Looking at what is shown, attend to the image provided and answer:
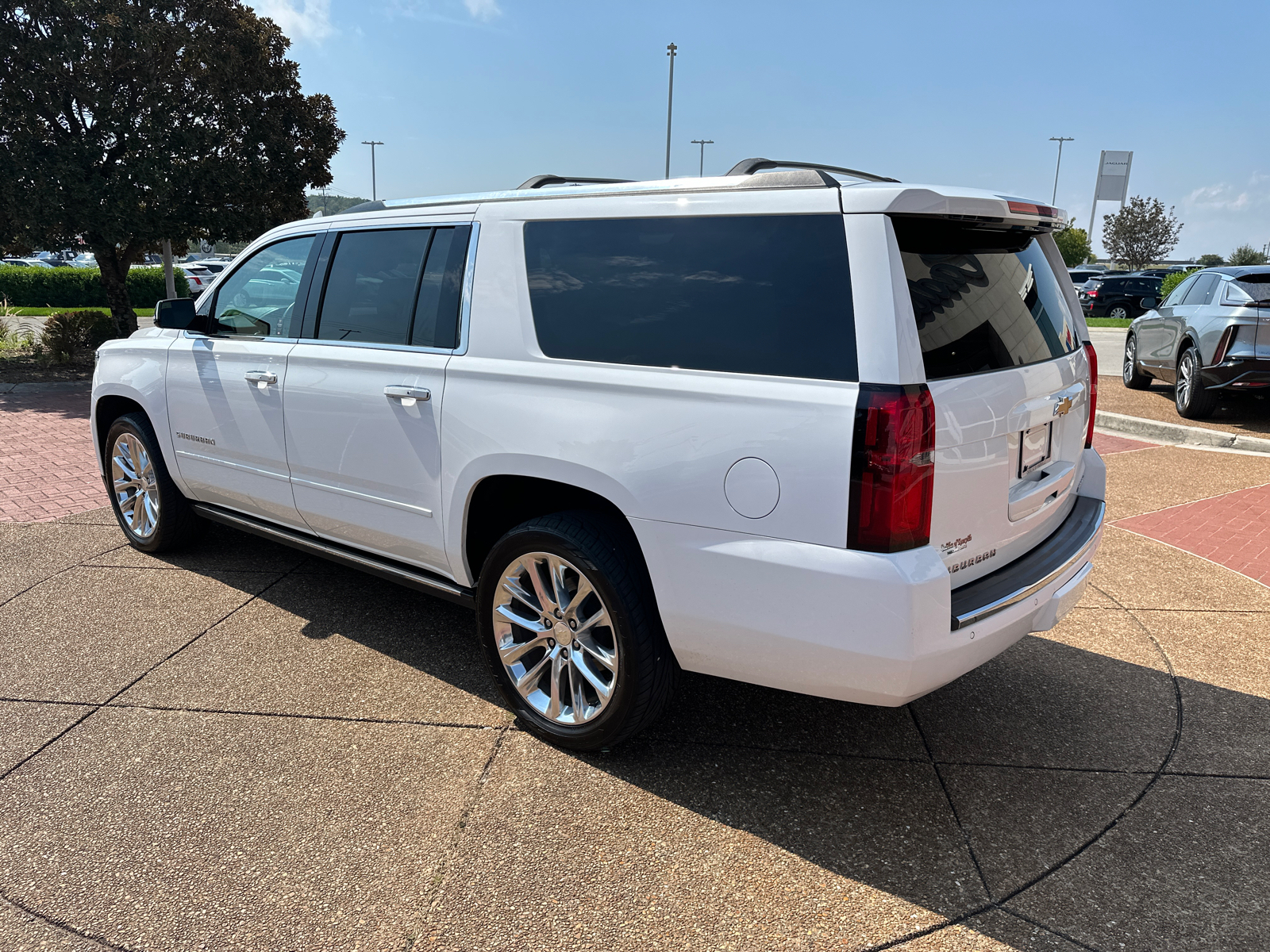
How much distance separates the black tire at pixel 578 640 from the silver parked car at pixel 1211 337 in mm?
8634

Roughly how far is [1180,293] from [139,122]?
14.3 meters

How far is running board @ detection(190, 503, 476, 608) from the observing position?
143 inches

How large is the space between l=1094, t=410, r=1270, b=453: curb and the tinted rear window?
6.63m

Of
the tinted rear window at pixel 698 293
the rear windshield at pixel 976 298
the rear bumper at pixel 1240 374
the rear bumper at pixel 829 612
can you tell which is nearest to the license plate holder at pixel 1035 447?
the rear windshield at pixel 976 298

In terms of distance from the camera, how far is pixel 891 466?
240 centimetres

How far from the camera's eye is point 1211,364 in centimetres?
923

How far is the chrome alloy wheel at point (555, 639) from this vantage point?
Result: 10.2 ft

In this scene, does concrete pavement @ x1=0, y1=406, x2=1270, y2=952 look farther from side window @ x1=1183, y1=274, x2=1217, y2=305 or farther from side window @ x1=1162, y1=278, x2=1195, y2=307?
side window @ x1=1162, y1=278, x2=1195, y2=307

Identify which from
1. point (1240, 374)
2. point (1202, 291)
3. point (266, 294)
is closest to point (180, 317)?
point (266, 294)

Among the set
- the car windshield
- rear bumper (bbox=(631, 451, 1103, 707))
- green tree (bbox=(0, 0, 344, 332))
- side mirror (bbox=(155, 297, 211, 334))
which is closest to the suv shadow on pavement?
rear bumper (bbox=(631, 451, 1103, 707))

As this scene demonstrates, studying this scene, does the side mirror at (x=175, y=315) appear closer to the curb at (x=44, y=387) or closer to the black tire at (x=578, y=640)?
the black tire at (x=578, y=640)

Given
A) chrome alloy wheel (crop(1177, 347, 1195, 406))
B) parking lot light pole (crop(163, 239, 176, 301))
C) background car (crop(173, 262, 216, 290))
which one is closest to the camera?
chrome alloy wheel (crop(1177, 347, 1195, 406))

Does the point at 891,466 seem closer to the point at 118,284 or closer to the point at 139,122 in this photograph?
the point at 139,122

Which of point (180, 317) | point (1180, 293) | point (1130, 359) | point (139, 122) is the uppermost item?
point (139, 122)
